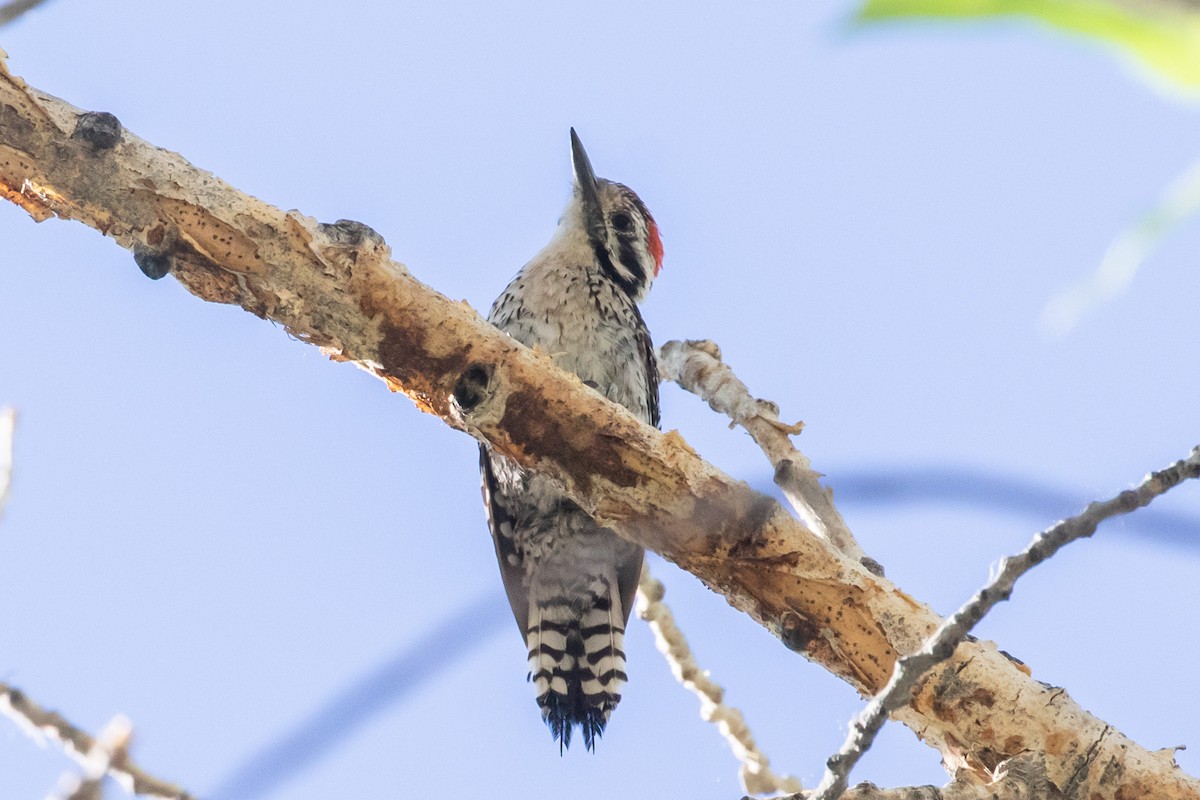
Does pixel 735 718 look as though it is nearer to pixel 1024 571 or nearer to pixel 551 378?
pixel 551 378

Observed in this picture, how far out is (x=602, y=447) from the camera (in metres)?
3.80

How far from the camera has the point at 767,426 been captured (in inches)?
183

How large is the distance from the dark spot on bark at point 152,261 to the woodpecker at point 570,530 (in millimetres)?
2044

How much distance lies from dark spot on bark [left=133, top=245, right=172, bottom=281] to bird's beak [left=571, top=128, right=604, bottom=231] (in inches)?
140

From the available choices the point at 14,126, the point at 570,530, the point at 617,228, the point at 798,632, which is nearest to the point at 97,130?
the point at 14,126

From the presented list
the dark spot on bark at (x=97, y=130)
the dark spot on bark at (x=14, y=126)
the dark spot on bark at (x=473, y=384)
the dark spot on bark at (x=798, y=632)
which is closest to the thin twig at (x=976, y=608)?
the dark spot on bark at (x=798, y=632)

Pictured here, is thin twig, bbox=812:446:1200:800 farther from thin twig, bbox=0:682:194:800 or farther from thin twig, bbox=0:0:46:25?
thin twig, bbox=0:0:46:25

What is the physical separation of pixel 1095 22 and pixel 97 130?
10.4ft

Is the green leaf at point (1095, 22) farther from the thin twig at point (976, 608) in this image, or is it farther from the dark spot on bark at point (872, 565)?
the dark spot on bark at point (872, 565)

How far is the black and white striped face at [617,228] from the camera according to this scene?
6.74m

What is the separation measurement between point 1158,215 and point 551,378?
2918 millimetres

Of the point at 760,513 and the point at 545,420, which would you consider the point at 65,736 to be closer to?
the point at 545,420

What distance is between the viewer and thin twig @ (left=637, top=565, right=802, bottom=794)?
190 inches

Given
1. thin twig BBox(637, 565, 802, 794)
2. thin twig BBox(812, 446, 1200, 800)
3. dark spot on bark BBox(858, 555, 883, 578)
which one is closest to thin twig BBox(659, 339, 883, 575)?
dark spot on bark BBox(858, 555, 883, 578)
